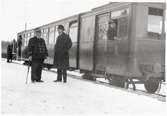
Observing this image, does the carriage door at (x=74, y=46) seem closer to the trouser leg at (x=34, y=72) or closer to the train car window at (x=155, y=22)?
the trouser leg at (x=34, y=72)

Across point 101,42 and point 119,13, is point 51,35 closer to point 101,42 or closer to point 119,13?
point 101,42

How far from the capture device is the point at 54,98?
844 cm

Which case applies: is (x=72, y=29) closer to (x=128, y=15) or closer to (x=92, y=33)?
Result: (x=92, y=33)

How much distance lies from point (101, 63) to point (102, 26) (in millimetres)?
1290

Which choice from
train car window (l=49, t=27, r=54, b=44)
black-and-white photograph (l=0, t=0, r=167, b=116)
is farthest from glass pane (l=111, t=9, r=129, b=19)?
train car window (l=49, t=27, r=54, b=44)

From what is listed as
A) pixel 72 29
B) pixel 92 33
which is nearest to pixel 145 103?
pixel 92 33

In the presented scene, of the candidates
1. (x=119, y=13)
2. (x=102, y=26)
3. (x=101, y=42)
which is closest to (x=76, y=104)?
(x=119, y=13)

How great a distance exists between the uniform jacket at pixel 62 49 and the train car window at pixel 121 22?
154cm

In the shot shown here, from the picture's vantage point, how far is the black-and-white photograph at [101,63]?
24.6 feet

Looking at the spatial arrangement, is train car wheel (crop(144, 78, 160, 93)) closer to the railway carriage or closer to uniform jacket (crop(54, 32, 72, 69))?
the railway carriage

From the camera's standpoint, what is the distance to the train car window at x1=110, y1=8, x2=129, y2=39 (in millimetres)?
11734

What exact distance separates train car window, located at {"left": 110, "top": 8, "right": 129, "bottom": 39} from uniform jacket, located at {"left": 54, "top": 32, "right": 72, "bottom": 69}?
1541 millimetres

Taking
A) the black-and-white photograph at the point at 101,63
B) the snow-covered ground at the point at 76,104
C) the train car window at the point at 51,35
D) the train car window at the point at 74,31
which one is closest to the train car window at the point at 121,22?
the black-and-white photograph at the point at 101,63

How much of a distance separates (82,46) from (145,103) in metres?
7.75
